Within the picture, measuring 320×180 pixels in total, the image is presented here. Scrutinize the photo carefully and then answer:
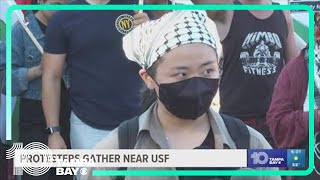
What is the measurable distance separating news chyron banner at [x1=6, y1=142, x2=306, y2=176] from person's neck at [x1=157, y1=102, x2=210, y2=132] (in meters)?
0.14

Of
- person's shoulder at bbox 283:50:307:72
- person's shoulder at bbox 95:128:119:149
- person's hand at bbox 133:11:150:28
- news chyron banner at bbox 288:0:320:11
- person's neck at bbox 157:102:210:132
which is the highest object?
news chyron banner at bbox 288:0:320:11

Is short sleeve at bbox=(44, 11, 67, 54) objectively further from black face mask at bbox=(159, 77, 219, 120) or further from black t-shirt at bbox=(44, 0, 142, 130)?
black face mask at bbox=(159, 77, 219, 120)

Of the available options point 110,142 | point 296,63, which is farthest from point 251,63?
point 110,142

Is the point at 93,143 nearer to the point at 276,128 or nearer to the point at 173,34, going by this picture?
the point at 173,34

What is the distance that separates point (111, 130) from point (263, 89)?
865 millimetres

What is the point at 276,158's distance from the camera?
438cm

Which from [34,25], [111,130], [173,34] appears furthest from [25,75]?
[173,34]

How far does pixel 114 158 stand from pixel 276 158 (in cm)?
88

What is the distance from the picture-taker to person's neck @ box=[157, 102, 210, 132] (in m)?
4.39

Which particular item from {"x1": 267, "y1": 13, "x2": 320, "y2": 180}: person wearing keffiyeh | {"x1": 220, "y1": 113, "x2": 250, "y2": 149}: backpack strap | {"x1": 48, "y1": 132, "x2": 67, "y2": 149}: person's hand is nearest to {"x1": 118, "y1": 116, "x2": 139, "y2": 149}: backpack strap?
{"x1": 48, "y1": 132, "x2": 67, "y2": 149}: person's hand

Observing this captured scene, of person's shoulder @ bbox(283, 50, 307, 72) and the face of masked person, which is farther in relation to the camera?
person's shoulder @ bbox(283, 50, 307, 72)

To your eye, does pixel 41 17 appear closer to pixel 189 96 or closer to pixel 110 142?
pixel 110 142

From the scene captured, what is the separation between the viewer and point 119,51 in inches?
170

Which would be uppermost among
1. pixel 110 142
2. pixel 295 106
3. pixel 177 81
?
pixel 177 81
